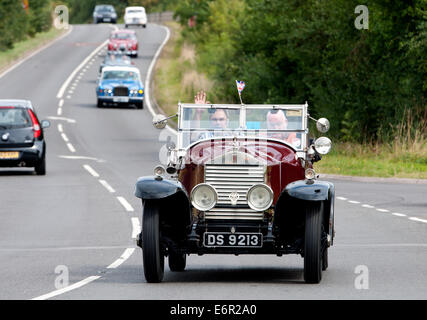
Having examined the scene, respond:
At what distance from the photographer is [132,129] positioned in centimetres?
4769

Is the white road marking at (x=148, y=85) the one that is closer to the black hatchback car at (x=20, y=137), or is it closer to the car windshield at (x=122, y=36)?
the car windshield at (x=122, y=36)

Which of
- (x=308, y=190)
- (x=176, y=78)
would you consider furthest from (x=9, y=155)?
(x=176, y=78)

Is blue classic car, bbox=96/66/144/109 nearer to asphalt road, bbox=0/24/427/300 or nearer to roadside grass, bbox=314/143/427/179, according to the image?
asphalt road, bbox=0/24/427/300

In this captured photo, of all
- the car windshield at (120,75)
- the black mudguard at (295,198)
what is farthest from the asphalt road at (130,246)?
the car windshield at (120,75)

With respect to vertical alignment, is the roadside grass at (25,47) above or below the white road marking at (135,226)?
below

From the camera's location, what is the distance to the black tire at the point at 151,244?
38.9 feet

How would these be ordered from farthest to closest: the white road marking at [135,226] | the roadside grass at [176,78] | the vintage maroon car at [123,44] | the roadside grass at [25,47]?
1. the vintage maroon car at [123,44]
2. the roadside grass at [25,47]
3. the roadside grass at [176,78]
4. the white road marking at [135,226]

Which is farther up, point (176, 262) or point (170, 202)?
point (170, 202)

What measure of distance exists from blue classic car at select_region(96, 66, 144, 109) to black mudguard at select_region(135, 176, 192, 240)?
42.6 meters

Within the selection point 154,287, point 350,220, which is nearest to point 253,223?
point 154,287

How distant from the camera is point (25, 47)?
3339 inches

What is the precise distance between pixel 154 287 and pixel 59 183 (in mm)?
16084

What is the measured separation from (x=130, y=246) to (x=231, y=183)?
3922 millimetres

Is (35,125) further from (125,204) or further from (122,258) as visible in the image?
(122,258)
